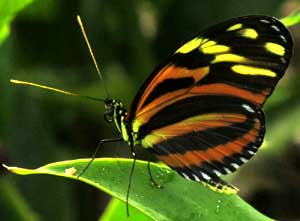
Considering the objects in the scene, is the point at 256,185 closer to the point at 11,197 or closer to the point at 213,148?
the point at 11,197

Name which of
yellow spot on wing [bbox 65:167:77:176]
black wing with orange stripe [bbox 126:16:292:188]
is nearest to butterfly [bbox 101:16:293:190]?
black wing with orange stripe [bbox 126:16:292:188]

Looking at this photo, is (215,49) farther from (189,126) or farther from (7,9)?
(7,9)

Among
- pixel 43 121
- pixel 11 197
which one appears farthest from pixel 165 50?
pixel 11 197

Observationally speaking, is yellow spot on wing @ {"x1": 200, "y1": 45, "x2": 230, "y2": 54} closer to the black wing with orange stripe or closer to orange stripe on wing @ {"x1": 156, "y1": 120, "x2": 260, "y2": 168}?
the black wing with orange stripe

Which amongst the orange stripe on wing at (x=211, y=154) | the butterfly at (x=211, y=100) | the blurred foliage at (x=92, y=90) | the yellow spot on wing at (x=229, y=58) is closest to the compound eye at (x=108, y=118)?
the butterfly at (x=211, y=100)

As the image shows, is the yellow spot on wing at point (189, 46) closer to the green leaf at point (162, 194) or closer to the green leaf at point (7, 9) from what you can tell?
the green leaf at point (162, 194)
